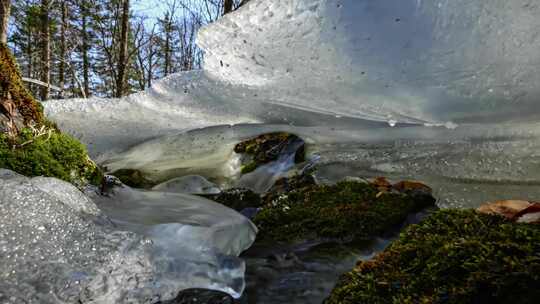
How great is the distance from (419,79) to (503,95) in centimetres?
63

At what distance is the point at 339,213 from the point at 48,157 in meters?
2.25

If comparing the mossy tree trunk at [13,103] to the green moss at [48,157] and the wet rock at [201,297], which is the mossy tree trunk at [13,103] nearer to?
the green moss at [48,157]

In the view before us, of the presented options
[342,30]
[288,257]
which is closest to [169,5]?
[342,30]

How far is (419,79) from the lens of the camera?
288cm

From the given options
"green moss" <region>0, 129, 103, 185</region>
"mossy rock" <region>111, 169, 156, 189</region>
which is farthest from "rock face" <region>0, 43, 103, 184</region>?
"mossy rock" <region>111, 169, 156, 189</region>

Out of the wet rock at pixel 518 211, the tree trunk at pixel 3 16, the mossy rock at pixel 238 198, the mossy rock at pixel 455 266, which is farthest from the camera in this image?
the tree trunk at pixel 3 16

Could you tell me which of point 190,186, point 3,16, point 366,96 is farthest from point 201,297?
point 3,16

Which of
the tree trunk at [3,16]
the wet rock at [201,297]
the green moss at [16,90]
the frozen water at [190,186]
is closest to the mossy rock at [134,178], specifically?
the frozen water at [190,186]

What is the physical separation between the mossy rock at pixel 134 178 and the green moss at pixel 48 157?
2.06 meters

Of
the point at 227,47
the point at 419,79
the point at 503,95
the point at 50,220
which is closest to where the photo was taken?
the point at 50,220

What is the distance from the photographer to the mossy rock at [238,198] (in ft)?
12.0

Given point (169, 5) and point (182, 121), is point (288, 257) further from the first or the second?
point (169, 5)

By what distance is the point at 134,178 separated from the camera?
496cm

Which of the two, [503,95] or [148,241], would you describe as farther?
[503,95]
